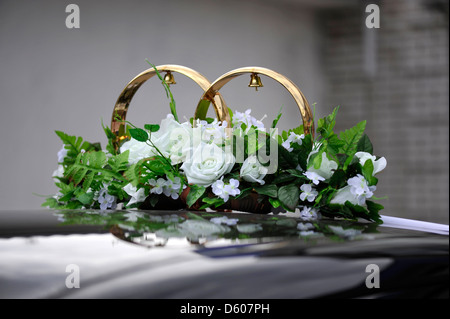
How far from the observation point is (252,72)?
0.87m

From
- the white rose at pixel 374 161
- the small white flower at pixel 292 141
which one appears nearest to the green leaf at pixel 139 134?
the small white flower at pixel 292 141

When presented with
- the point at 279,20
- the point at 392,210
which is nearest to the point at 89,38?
the point at 279,20

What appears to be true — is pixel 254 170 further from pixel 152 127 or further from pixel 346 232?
pixel 346 232

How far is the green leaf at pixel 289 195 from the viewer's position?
2.26 ft

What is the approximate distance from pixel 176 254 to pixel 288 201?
31cm

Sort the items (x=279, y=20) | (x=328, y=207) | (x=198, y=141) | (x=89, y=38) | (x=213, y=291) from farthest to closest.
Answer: (x=279, y=20) < (x=89, y=38) < (x=198, y=141) < (x=328, y=207) < (x=213, y=291)

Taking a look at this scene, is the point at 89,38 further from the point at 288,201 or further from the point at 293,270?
the point at 293,270

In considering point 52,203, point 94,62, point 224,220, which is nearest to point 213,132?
point 224,220

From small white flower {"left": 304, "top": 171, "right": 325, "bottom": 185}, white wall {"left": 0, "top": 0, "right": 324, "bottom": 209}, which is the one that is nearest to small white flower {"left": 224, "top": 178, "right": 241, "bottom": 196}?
small white flower {"left": 304, "top": 171, "right": 325, "bottom": 185}

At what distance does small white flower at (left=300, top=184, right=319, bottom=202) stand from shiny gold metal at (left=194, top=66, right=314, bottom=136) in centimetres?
13

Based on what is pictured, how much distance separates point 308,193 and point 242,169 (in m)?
0.11

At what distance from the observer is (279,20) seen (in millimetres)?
4371

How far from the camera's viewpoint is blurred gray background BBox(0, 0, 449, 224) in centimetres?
317

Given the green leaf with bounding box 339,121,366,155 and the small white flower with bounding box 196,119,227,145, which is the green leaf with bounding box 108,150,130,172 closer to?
the small white flower with bounding box 196,119,227,145
